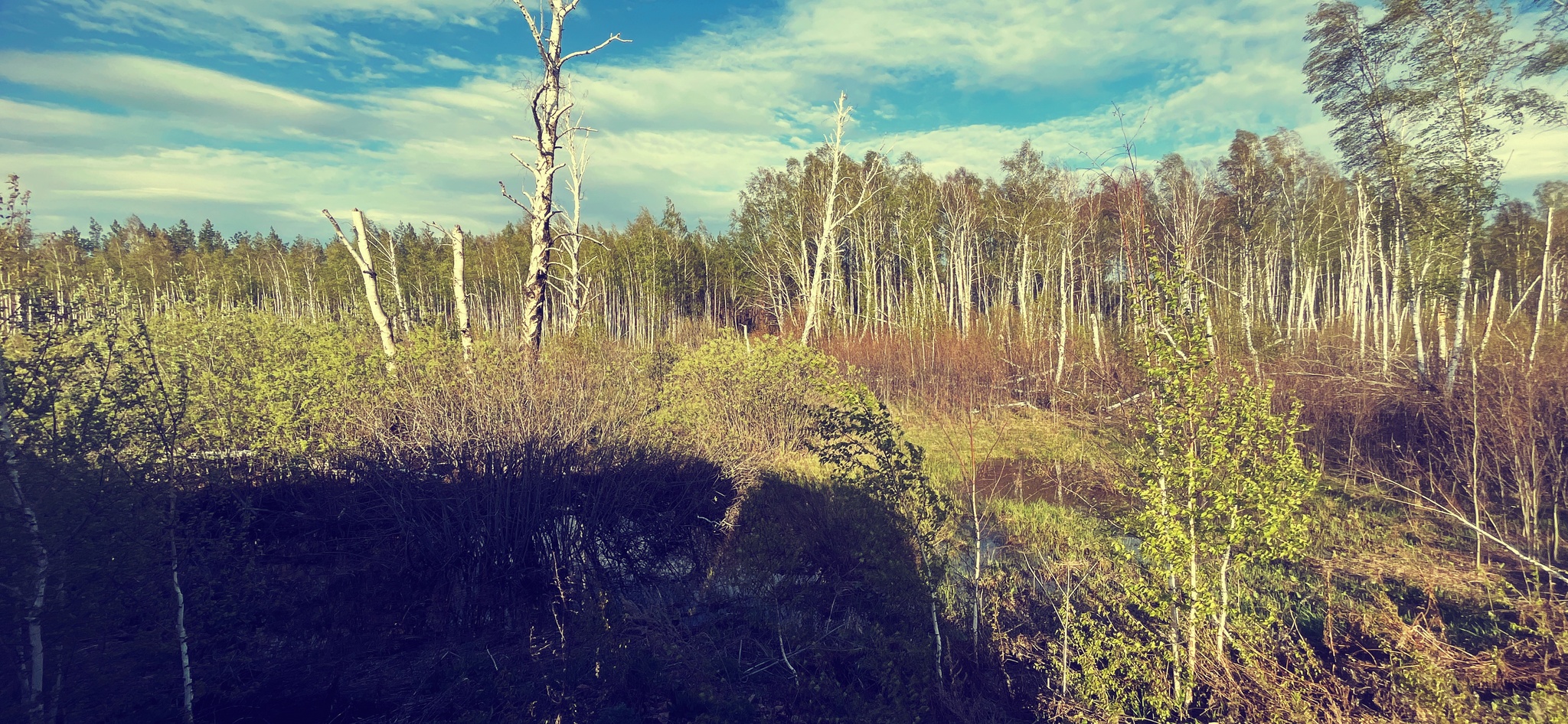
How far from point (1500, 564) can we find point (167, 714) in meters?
11.2

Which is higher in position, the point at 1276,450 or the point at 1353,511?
the point at 1276,450

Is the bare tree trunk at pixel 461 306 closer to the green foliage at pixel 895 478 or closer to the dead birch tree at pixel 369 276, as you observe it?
the dead birch tree at pixel 369 276

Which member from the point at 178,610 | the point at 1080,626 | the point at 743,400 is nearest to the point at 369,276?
the point at 743,400

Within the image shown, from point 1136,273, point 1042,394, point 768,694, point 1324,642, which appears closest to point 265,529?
point 768,694

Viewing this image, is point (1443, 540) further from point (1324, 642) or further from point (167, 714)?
point (167, 714)

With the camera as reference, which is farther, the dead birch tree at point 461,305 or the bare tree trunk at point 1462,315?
the bare tree trunk at point 1462,315

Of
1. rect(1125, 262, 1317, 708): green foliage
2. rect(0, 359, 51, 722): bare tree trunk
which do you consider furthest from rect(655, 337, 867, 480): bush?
rect(0, 359, 51, 722): bare tree trunk

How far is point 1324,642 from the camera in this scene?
5062mm

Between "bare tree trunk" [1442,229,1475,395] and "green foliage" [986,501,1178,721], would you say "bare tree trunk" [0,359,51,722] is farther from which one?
"bare tree trunk" [1442,229,1475,395]

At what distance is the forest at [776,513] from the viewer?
4023mm

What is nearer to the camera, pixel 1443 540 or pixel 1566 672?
pixel 1566 672

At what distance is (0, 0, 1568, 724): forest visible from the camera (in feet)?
13.2

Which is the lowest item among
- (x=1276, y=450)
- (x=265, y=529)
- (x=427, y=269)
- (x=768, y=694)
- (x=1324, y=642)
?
(x=768, y=694)

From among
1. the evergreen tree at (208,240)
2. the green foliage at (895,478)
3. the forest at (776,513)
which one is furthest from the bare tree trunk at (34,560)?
the evergreen tree at (208,240)
